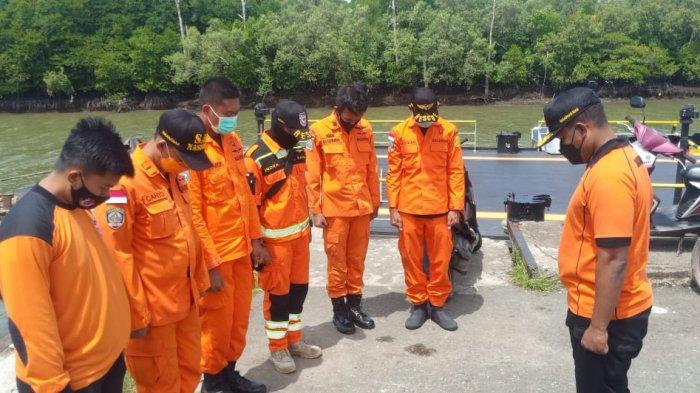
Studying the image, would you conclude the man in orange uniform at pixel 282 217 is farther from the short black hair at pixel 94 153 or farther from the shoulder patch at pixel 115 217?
the short black hair at pixel 94 153

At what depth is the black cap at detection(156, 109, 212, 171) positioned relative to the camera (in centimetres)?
278

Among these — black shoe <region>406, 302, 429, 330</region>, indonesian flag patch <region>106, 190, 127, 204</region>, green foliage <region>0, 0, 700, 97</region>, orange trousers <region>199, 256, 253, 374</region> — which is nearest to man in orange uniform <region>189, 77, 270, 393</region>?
orange trousers <region>199, 256, 253, 374</region>

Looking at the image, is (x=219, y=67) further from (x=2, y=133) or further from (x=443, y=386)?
(x=443, y=386)

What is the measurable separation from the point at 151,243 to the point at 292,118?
55.4 inches

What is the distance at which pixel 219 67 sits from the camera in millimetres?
46375

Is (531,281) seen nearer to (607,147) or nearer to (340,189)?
(340,189)

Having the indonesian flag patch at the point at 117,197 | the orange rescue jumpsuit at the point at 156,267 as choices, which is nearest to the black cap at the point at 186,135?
the orange rescue jumpsuit at the point at 156,267

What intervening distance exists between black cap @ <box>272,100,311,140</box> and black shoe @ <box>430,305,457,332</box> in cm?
180

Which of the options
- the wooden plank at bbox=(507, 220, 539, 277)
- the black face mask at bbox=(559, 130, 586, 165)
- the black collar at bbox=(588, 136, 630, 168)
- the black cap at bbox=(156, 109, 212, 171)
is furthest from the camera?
the wooden plank at bbox=(507, 220, 539, 277)

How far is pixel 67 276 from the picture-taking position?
82.3 inches

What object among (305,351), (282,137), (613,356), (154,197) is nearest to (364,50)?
(282,137)

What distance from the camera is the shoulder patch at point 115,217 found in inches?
102

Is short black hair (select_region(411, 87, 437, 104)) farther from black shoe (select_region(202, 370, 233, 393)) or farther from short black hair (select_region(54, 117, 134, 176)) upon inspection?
short black hair (select_region(54, 117, 134, 176))

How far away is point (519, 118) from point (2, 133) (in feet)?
103
